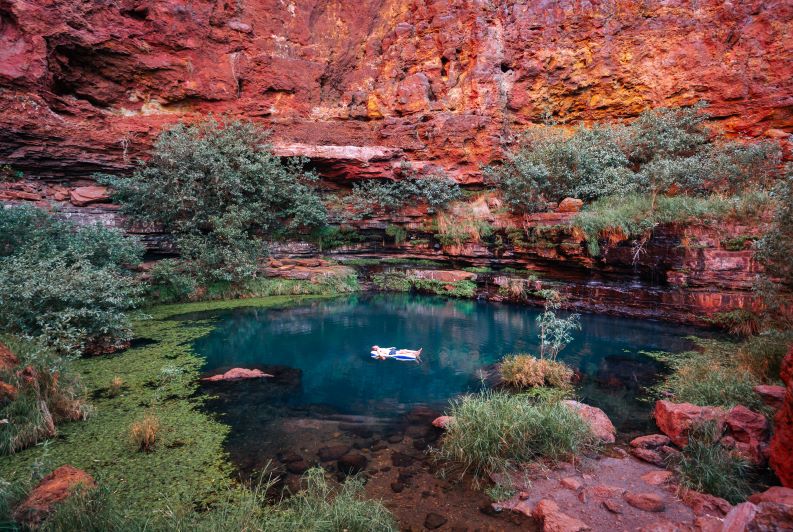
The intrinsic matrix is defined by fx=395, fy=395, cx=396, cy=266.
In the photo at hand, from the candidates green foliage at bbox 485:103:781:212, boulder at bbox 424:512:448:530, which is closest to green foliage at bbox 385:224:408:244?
green foliage at bbox 485:103:781:212

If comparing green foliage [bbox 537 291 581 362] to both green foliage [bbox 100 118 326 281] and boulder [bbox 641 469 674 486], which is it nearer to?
boulder [bbox 641 469 674 486]

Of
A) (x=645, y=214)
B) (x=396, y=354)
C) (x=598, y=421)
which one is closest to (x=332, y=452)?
(x=598, y=421)

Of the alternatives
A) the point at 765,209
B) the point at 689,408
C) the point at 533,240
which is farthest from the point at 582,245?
the point at 689,408

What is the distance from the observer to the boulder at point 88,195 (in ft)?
43.5

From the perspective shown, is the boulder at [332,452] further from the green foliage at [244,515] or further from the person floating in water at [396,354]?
the person floating in water at [396,354]

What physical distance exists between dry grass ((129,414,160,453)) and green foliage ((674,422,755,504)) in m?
5.36

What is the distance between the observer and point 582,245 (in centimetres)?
1234

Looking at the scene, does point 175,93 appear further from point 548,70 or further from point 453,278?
point 548,70

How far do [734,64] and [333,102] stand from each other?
17.8m

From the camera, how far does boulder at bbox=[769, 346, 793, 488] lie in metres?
2.98

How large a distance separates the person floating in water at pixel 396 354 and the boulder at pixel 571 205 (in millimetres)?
8482

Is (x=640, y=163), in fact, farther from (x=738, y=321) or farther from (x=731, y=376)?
(x=731, y=376)

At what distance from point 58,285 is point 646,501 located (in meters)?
8.91

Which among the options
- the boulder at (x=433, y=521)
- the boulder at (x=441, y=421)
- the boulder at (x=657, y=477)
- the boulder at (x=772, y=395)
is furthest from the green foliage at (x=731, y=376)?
the boulder at (x=433, y=521)
